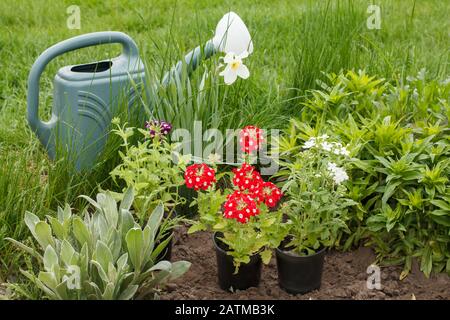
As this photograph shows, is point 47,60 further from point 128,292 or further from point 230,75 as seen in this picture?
point 128,292

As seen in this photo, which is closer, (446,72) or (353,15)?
(353,15)

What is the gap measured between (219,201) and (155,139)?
34cm

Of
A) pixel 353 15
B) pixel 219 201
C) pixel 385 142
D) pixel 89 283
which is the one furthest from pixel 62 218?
pixel 353 15

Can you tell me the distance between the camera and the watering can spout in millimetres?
2887

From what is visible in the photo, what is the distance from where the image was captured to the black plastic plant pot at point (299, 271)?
2.31 metres

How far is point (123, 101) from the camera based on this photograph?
2.83 meters

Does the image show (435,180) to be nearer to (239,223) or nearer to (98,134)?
(239,223)

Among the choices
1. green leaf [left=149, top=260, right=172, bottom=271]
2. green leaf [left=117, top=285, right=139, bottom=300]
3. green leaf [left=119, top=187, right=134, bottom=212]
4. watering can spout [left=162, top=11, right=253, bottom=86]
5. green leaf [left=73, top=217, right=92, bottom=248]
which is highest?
watering can spout [left=162, top=11, right=253, bottom=86]

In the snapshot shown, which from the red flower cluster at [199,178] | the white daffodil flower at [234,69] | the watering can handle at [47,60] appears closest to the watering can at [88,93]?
the watering can handle at [47,60]

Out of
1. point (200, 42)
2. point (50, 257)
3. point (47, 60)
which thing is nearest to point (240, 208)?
point (50, 257)

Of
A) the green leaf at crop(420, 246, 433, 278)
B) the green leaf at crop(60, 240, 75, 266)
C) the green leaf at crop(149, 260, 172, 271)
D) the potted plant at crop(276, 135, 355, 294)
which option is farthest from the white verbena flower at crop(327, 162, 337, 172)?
the green leaf at crop(60, 240, 75, 266)

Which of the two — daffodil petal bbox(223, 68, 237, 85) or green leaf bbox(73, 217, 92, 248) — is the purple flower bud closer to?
daffodil petal bbox(223, 68, 237, 85)

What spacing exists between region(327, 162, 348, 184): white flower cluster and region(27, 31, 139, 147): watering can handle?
1130mm

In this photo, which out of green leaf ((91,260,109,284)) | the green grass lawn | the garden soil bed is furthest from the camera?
the green grass lawn
